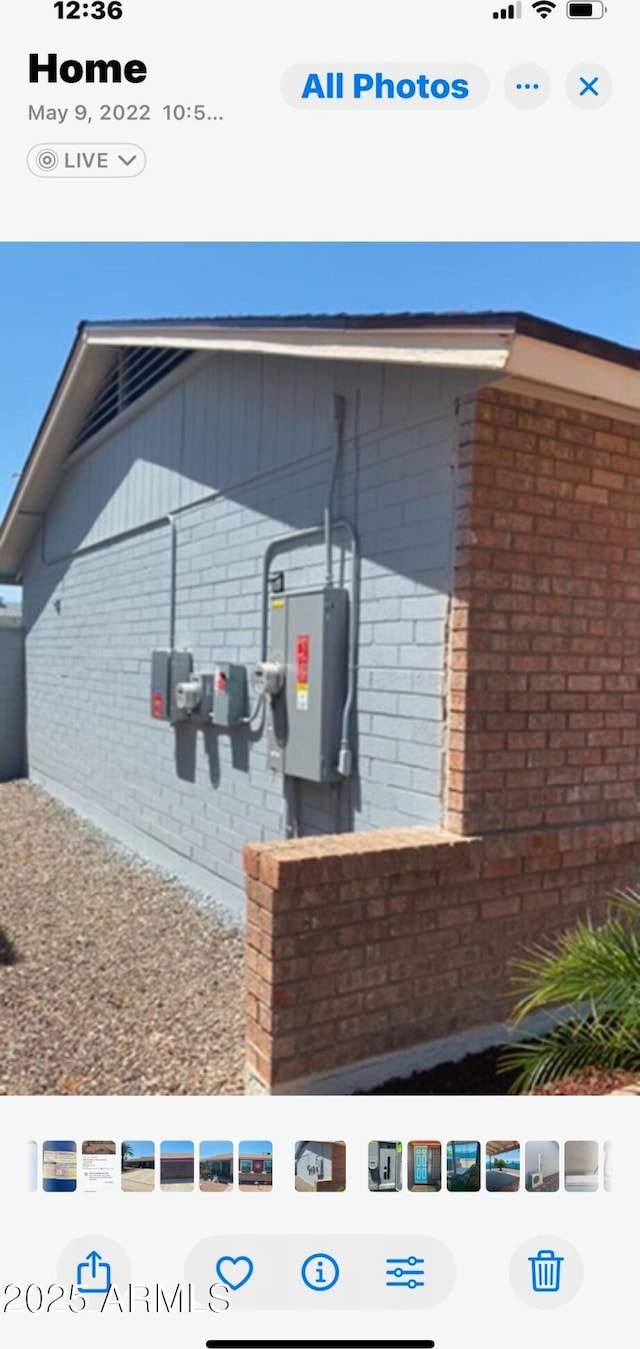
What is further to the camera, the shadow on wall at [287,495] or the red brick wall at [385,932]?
the shadow on wall at [287,495]

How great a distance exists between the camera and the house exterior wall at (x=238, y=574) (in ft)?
11.3

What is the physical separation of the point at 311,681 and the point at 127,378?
17.2ft

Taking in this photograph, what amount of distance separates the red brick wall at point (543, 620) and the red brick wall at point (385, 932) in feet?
0.68

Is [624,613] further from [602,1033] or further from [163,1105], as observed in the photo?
[163,1105]

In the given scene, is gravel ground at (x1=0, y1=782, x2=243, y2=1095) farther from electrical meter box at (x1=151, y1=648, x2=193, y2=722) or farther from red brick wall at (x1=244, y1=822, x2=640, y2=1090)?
electrical meter box at (x1=151, y1=648, x2=193, y2=722)

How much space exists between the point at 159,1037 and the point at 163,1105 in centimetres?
268

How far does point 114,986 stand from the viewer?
13.8ft

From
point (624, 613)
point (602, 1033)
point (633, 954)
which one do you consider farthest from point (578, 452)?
point (602, 1033)

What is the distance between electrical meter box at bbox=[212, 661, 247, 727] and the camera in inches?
207

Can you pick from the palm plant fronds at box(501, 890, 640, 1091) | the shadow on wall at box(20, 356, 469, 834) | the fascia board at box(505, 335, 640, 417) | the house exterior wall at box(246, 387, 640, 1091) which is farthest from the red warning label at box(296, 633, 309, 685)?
the palm plant fronds at box(501, 890, 640, 1091)

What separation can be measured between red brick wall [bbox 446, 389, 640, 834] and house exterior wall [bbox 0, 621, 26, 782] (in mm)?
11488
